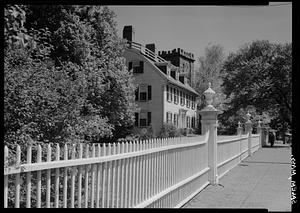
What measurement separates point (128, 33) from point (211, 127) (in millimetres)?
3775

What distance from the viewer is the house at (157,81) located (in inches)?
208

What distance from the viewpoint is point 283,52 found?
8336 millimetres

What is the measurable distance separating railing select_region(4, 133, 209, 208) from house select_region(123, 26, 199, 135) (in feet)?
1.38

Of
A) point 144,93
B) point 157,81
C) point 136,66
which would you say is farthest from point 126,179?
point 157,81

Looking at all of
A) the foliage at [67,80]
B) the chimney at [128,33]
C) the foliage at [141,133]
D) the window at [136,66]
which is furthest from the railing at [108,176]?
the chimney at [128,33]

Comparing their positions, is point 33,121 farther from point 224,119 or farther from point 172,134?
point 224,119

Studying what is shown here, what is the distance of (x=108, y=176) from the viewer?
3.73 m

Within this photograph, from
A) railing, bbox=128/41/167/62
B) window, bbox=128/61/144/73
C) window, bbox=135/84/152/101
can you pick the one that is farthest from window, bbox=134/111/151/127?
railing, bbox=128/41/167/62

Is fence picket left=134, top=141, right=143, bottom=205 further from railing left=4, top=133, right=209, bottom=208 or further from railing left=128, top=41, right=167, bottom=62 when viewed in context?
railing left=128, top=41, right=167, bottom=62

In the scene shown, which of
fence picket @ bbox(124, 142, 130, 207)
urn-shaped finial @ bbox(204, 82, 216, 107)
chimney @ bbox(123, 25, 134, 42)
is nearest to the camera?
fence picket @ bbox(124, 142, 130, 207)

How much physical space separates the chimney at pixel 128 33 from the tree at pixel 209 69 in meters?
1.11

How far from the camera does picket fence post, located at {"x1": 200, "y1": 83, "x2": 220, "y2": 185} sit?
7.82m
